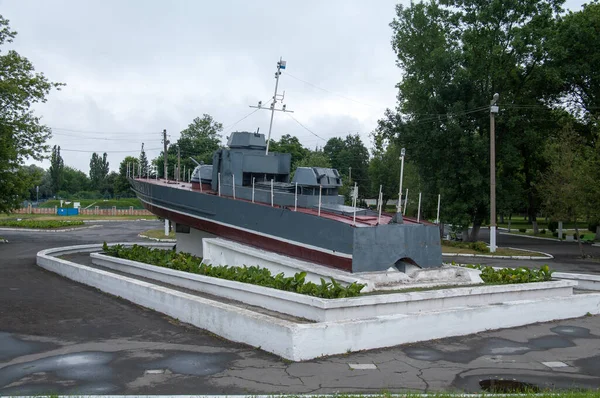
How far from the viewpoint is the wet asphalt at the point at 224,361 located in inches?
288

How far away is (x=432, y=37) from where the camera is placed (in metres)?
35.7

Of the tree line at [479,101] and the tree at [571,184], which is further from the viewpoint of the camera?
the tree line at [479,101]

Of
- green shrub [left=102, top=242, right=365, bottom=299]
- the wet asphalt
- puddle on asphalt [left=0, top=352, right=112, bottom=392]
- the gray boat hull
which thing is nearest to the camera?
the wet asphalt

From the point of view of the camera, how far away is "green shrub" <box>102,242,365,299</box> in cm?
1048

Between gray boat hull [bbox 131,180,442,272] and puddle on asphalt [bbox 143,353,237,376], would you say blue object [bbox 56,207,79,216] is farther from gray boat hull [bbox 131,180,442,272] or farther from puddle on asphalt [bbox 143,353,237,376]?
puddle on asphalt [bbox 143,353,237,376]

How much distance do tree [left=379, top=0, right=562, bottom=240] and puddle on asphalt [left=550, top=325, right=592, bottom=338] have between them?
781 inches

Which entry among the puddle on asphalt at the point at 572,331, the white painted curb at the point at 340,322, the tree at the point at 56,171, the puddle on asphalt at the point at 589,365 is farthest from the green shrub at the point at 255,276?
the tree at the point at 56,171

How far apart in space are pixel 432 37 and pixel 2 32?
2533cm

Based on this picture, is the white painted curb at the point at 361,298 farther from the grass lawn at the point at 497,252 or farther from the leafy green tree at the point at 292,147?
the leafy green tree at the point at 292,147

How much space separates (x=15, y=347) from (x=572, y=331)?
10.5 meters

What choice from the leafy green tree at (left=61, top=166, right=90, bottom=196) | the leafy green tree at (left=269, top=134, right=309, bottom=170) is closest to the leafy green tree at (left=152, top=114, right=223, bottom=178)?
the leafy green tree at (left=269, top=134, right=309, bottom=170)

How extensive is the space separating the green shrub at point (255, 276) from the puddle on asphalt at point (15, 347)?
440cm

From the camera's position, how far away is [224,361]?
8438 millimetres

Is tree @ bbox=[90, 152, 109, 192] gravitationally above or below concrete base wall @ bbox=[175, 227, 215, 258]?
above
